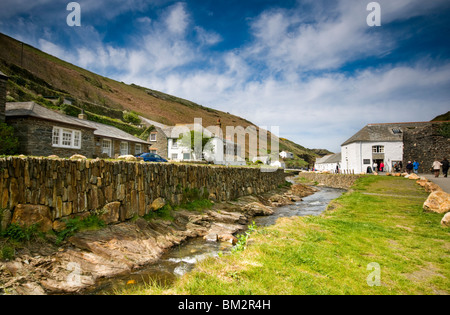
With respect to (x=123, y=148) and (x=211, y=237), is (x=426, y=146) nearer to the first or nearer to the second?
(x=211, y=237)

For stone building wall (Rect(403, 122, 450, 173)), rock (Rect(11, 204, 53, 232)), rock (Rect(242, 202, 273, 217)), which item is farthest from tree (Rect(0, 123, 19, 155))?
stone building wall (Rect(403, 122, 450, 173))

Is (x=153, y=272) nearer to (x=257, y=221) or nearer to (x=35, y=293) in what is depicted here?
(x=35, y=293)

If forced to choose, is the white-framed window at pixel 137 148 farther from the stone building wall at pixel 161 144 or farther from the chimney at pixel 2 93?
the chimney at pixel 2 93

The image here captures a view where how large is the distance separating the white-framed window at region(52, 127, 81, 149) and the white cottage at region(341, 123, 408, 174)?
152 feet

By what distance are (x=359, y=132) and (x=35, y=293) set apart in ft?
175

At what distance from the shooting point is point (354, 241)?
6609mm

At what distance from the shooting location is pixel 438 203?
31.6 feet

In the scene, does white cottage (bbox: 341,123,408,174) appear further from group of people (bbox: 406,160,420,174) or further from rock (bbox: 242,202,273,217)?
rock (bbox: 242,202,273,217)

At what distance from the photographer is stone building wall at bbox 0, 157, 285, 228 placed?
6484mm

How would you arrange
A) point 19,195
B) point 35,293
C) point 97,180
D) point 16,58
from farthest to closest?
point 16,58 < point 97,180 < point 19,195 < point 35,293

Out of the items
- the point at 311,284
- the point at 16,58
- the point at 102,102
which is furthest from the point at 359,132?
the point at 16,58

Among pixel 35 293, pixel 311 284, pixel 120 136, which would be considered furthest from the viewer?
pixel 120 136

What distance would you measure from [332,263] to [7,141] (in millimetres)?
19859

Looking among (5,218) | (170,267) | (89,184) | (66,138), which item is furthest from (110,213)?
(66,138)
